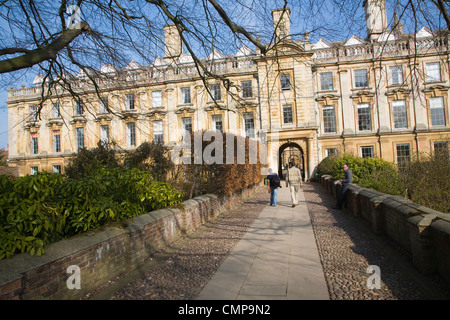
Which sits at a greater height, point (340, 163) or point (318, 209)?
point (340, 163)

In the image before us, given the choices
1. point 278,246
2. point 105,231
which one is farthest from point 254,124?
point 105,231

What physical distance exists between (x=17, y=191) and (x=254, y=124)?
29.5 meters

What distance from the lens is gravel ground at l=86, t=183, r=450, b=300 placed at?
12.8ft

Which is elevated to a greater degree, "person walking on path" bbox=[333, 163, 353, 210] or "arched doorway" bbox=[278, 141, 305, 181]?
"arched doorway" bbox=[278, 141, 305, 181]

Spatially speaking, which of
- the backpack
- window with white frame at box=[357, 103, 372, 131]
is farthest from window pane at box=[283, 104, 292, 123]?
the backpack

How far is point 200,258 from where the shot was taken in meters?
5.60

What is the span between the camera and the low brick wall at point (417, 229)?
13.1 feet

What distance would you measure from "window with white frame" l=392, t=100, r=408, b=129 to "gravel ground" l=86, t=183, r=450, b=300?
26.7 meters

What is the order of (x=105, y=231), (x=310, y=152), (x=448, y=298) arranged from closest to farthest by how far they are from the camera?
1. (x=448, y=298)
2. (x=105, y=231)
3. (x=310, y=152)

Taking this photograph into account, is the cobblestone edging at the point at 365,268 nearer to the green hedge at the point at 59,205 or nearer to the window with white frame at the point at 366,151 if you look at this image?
the green hedge at the point at 59,205

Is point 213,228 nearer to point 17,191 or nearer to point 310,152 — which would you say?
point 17,191

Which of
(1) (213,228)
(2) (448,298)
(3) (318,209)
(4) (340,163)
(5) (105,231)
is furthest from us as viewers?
(4) (340,163)

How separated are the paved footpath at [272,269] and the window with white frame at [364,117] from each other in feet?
85.6

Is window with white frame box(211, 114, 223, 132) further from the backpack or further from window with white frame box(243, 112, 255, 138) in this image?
the backpack
